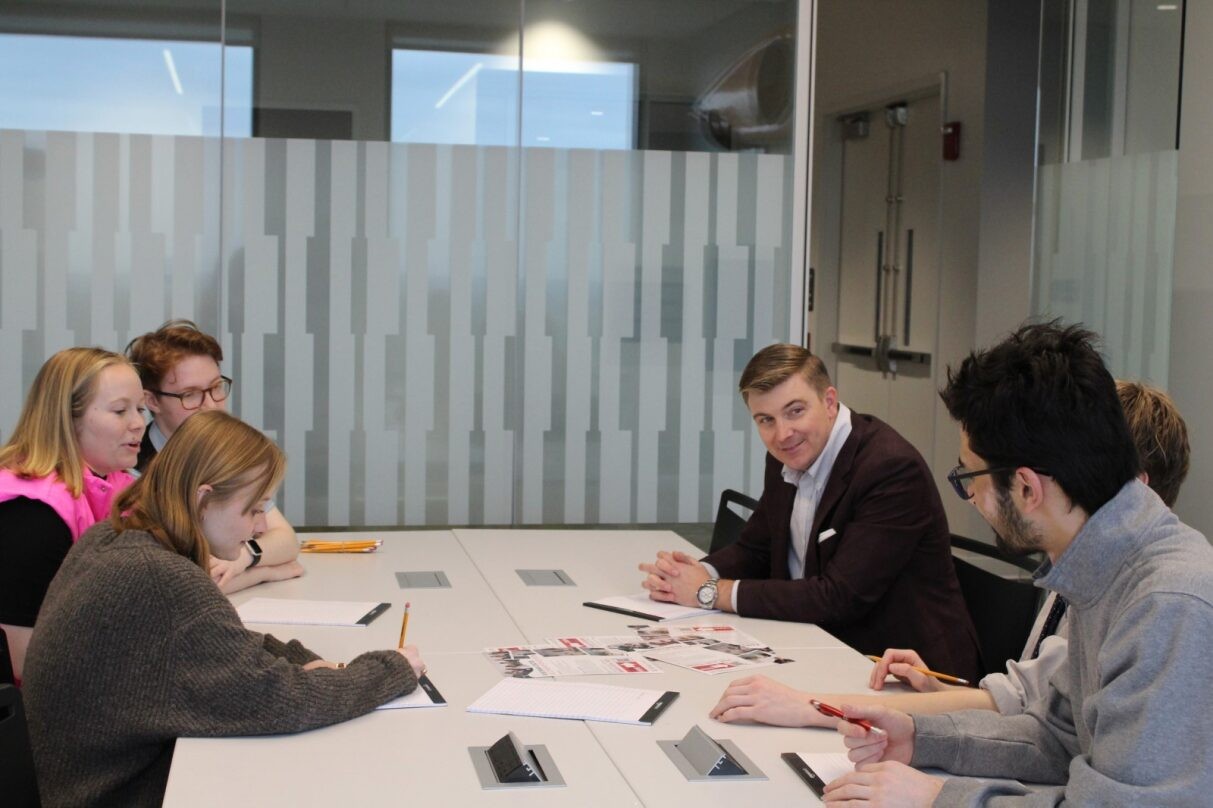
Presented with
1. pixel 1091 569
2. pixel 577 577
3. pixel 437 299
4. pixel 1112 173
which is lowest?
pixel 577 577

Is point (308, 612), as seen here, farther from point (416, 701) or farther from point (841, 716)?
point (841, 716)

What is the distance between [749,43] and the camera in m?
5.73

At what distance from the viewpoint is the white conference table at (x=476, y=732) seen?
77.1 inches

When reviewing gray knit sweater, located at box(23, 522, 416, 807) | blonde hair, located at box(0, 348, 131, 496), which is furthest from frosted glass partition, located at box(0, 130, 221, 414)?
gray knit sweater, located at box(23, 522, 416, 807)

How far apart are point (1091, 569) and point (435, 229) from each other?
4065 mm

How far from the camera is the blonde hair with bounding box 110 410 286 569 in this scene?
231 cm

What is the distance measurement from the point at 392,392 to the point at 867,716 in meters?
3.70

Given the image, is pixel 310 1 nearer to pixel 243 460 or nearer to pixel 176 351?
pixel 176 351

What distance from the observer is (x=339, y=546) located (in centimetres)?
402

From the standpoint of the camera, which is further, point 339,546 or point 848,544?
point 339,546

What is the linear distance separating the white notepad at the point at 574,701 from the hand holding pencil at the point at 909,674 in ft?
1.34

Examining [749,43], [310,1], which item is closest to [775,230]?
[749,43]

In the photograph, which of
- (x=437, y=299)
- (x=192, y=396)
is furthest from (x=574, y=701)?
(x=437, y=299)

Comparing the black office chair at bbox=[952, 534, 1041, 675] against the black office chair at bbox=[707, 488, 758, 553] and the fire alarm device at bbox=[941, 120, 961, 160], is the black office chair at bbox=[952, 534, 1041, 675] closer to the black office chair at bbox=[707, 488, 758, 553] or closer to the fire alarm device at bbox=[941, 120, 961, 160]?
the black office chair at bbox=[707, 488, 758, 553]
